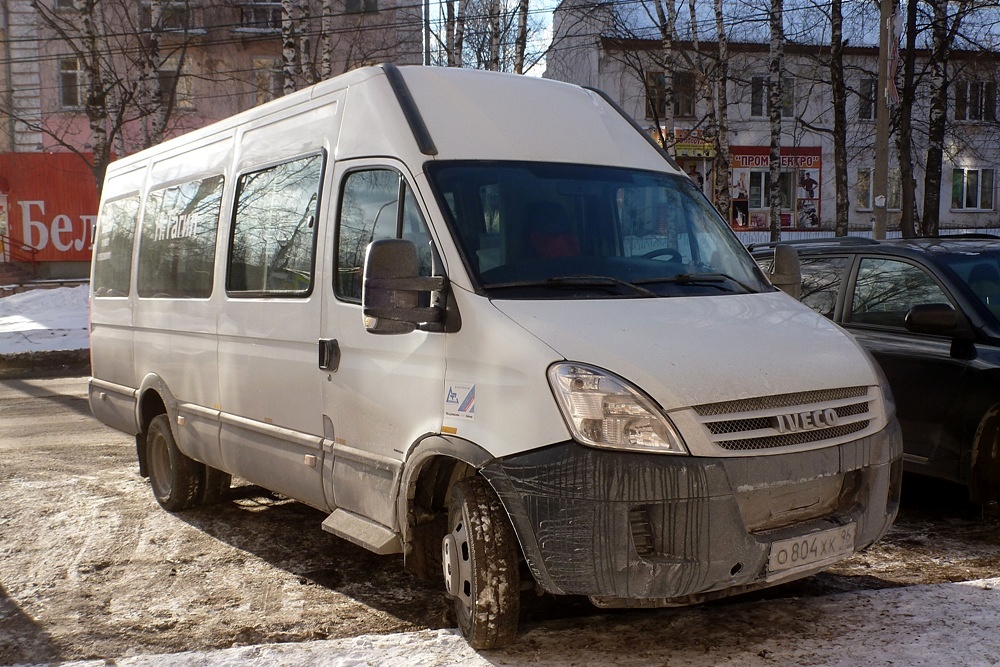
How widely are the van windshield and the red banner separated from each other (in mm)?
29852

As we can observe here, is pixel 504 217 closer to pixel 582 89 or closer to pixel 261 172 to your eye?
pixel 582 89

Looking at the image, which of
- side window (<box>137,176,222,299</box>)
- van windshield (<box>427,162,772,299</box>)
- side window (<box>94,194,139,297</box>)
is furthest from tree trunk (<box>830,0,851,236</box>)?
van windshield (<box>427,162,772,299</box>)

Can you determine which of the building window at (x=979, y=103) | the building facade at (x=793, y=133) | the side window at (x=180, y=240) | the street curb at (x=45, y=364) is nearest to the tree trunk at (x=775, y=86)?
the building facade at (x=793, y=133)

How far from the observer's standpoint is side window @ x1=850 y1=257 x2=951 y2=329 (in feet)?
19.9

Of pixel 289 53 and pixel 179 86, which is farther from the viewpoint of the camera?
pixel 179 86

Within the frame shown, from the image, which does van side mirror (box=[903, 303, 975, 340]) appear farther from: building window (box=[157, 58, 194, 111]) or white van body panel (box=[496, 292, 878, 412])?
building window (box=[157, 58, 194, 111])

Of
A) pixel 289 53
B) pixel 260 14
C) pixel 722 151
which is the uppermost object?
pixel 260 14

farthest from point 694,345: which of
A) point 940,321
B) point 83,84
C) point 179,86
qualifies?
point 179,86

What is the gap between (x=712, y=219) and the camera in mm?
5004

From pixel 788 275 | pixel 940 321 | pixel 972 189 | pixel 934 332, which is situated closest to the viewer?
pixel 788 275

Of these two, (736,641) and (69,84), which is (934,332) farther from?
(69,84)

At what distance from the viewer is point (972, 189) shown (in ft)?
135

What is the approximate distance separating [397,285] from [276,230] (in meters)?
1.64

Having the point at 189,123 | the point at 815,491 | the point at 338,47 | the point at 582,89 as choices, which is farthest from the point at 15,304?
the point at 815,491
